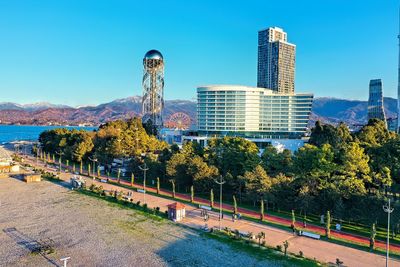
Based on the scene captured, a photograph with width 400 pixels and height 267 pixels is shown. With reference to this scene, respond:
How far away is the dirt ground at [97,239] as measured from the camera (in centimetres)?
2234

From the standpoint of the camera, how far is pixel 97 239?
87.1ft

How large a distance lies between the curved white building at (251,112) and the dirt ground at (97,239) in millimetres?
76784

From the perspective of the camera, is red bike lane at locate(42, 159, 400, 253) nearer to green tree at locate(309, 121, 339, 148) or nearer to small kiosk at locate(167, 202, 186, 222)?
small kiosk at locate(167, 202, 186, 222)

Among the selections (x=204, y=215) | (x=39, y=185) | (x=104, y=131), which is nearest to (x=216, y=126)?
(x=104, y=131)

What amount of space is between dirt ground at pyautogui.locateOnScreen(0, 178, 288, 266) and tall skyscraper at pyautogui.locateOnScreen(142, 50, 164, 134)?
7214 cm

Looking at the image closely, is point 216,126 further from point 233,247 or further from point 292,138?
point 233,247

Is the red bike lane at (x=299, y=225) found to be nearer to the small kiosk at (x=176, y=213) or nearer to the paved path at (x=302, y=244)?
the paved path at (x=302, y=244)

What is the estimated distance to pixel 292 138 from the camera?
111m

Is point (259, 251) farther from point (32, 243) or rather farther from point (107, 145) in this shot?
point (107, 145)

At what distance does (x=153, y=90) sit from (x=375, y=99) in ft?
473

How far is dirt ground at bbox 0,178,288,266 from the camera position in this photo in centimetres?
2234

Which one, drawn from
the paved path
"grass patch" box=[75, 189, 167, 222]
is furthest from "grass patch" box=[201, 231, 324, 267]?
"grass patch" box=[75, 189, 167, 222]

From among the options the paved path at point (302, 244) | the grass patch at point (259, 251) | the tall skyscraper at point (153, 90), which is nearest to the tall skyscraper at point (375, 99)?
the tall skyscraper at point (153, 90)

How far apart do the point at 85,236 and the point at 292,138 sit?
9515cm
